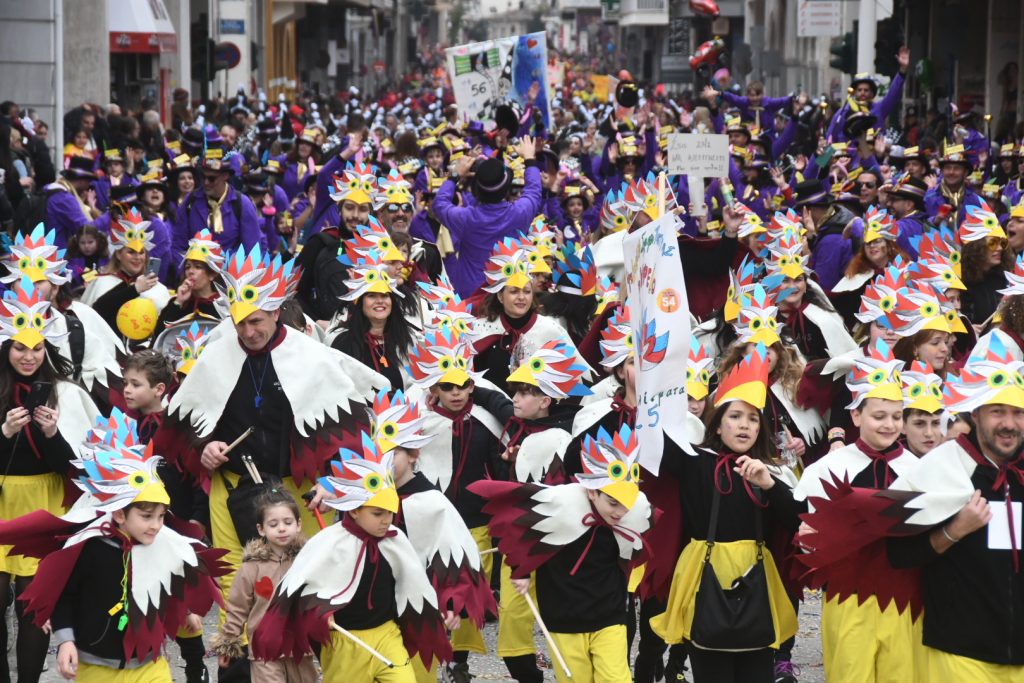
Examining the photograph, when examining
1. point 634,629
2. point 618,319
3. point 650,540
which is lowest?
point 634,629

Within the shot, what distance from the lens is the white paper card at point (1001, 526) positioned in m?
6.02

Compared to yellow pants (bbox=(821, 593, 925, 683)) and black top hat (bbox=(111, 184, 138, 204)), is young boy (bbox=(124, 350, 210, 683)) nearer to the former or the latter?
yellow pants (bbox=(821, 593, 925, 683))

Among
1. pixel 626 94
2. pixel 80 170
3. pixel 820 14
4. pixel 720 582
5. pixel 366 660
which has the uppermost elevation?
pixel 820 14

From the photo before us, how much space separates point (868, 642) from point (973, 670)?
1008 mm

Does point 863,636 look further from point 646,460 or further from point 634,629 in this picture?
point 634,629

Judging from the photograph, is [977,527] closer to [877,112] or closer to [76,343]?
[76,343]

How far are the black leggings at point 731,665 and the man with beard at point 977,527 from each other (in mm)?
898

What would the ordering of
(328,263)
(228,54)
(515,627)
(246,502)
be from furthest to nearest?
(228,54) < (328,263) < (246,502) < (515,627)

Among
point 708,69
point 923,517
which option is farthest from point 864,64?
point 923,517

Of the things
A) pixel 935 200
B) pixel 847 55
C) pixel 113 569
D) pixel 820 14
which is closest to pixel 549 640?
pixel 113 569

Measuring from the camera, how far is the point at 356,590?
22.8ft

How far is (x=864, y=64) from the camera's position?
1212 inches

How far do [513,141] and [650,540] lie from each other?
12701mm

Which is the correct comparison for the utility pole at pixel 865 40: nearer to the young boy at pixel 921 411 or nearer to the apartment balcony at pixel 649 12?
the young boy at pixel 921 411
